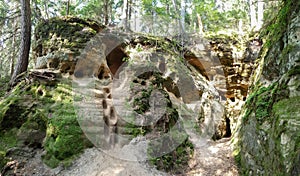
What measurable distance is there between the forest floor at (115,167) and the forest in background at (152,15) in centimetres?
853

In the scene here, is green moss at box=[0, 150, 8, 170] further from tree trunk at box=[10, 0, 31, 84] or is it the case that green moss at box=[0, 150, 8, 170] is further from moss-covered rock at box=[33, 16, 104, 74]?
tree trunk at box=[10, 0, 31, 84]

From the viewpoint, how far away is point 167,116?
7.10m

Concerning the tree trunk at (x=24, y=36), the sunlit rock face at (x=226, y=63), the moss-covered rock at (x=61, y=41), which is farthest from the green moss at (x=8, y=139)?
the sunlit rock face at (x=226, y=63)

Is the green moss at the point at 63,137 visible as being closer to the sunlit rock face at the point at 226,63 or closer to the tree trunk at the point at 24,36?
the tree trunk at the point at 24,36

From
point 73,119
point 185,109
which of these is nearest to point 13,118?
point 73,119

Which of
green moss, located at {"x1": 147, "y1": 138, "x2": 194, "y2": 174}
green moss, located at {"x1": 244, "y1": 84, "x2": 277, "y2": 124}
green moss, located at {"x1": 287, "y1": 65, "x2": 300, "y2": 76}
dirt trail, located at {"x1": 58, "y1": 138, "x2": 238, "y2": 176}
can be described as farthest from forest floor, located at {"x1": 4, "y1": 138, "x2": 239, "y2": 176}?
green moss, located at {"x1": 287, "y1": 65, "x2": 300, "y2": 76}

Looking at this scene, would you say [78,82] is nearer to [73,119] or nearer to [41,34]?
[73,119]

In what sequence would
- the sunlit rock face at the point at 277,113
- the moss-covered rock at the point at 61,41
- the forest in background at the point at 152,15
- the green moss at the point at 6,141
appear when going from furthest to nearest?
the forest in background at the point at 152,15
the moss-covered rock at the point at 61,41
the green moss at the point at 6,141
the sunlit rock face at the point at 277,113

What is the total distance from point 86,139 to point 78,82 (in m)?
2.53

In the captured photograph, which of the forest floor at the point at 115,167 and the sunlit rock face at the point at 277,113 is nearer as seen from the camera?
the sunlit rock face at the point at 277,113

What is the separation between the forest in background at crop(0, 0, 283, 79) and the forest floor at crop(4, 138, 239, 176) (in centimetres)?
853

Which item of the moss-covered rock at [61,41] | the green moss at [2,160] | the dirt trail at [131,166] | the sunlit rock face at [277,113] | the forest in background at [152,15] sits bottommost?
the dirt trail at [131,166]

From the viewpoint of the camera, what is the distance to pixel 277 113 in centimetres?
442

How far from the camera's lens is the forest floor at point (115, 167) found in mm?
5227
